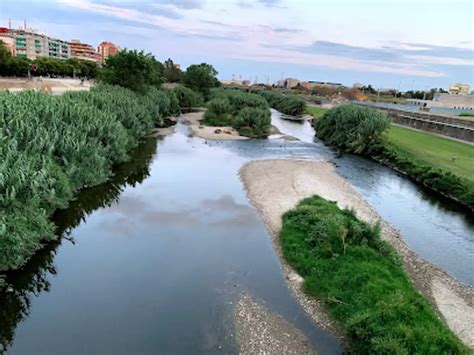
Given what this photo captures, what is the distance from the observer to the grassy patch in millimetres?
31359

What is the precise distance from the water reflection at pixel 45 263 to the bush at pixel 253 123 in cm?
2566

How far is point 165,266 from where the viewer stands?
53.5 feet

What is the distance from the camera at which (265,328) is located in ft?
41.0

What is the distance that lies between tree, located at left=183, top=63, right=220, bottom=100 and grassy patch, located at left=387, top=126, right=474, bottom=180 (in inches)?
1967

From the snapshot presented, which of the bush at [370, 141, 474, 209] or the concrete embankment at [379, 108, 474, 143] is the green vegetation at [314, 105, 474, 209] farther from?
the concrete embankment at [379, 108, 474, 143]

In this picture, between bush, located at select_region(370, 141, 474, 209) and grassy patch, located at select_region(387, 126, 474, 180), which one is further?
grassy patch, located at select_region(387, 126, 474, 180)

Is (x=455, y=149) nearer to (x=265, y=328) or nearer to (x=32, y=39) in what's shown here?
(x=265, y=328)

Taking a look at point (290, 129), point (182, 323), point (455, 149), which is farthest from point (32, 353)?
point (290, 129)

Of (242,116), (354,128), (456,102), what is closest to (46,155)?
(354,128)

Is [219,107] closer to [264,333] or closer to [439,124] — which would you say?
[439,124]

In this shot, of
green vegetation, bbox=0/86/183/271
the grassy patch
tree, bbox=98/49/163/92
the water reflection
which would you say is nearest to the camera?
the water reflection

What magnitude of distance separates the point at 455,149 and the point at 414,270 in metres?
27.2

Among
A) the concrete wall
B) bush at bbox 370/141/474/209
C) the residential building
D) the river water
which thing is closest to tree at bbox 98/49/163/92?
the river water

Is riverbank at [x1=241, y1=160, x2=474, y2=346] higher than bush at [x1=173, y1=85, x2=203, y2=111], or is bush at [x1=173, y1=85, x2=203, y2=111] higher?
bush at [x1=173, y1=85, x2=203, y2=111]
